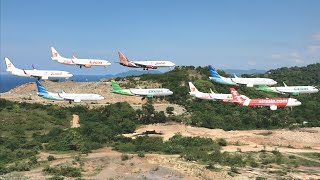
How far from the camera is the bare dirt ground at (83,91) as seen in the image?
92.4 meters

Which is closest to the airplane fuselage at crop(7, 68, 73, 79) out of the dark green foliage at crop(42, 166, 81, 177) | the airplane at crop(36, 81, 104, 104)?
the airplane at crop(36, 81, 104, 104)

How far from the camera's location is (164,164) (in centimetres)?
4288

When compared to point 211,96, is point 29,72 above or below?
above

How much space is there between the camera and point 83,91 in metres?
107

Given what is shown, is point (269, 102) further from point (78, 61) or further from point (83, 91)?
point (83, 91)

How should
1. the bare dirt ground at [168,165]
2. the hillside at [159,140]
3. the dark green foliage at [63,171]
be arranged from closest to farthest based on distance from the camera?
the dark green foliage at [63,171], the bare dirt ground at [168,165], the hillside at [159,140]

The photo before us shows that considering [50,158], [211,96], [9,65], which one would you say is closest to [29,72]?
[9,65]

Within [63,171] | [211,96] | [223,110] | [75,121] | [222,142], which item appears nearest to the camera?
[63,171]

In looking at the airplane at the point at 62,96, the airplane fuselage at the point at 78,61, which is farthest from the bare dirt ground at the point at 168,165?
the airplane fuselage at the point at 78,61

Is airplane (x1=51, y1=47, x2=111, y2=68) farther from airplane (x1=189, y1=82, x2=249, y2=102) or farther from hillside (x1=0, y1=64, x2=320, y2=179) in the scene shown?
airplane (x1=189, y1=82, x2=249, y2=102)

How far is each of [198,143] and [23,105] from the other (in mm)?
41104

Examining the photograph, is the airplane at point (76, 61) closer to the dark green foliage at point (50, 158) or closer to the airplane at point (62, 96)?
the airplane at point (62, 96)

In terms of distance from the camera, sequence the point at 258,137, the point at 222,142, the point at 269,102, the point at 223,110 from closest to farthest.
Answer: the point at 222,142 < the point at 258,137 < the point at 269,102 < the point at 223,110

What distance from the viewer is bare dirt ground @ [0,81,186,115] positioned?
3637 inches
